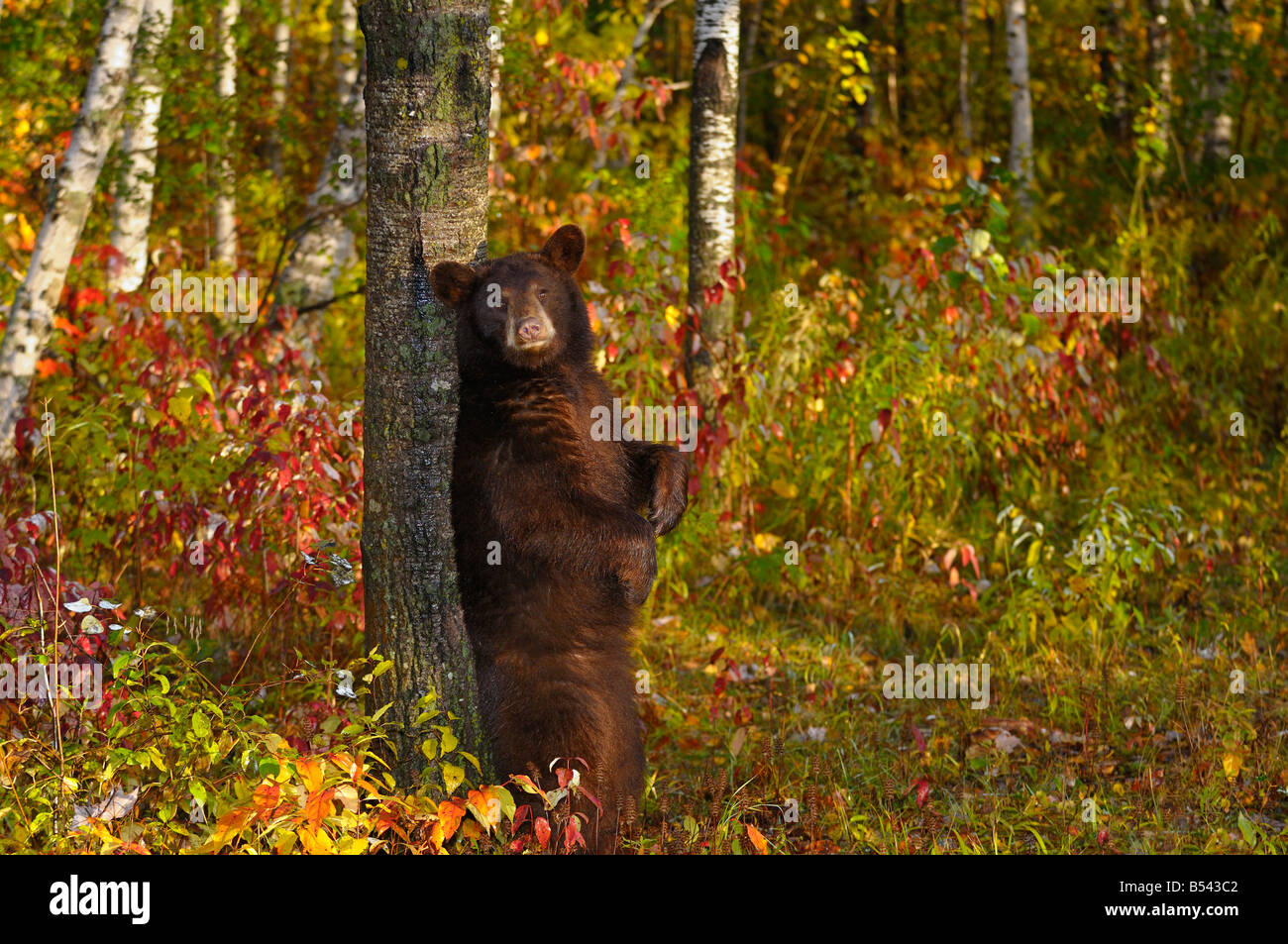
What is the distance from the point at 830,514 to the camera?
21.9 feet

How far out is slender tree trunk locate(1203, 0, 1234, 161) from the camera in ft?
33.7

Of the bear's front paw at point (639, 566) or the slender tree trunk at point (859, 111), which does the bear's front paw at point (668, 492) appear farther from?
the slender tree trunk at point (859, 111)

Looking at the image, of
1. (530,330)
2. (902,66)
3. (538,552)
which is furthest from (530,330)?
(902,66)

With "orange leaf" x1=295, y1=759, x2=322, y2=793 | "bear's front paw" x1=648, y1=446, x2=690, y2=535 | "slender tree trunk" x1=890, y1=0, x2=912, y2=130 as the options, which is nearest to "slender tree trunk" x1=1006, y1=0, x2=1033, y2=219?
"slender tree trunk" x1=890, y1=0, x2=912, y2=130

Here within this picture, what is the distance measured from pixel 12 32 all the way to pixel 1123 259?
6977mm

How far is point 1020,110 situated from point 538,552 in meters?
8.50

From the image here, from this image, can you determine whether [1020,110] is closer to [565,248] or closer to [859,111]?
[859,111]

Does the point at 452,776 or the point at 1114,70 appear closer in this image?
the point at 452,776

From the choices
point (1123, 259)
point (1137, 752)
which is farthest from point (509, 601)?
point (1123, 259)

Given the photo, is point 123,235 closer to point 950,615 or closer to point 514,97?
Answer: point 514,97

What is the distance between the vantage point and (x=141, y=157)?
7242 mm

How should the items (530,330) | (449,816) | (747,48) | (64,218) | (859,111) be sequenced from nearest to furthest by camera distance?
(449,816) < (530,330) < (64,218) < (859,111) < (747,48)

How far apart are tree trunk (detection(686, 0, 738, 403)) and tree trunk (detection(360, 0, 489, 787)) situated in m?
2.74

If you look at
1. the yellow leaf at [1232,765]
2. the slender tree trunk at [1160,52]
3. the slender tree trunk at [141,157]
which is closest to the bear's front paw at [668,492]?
the yellow leaf at [1232,765]
